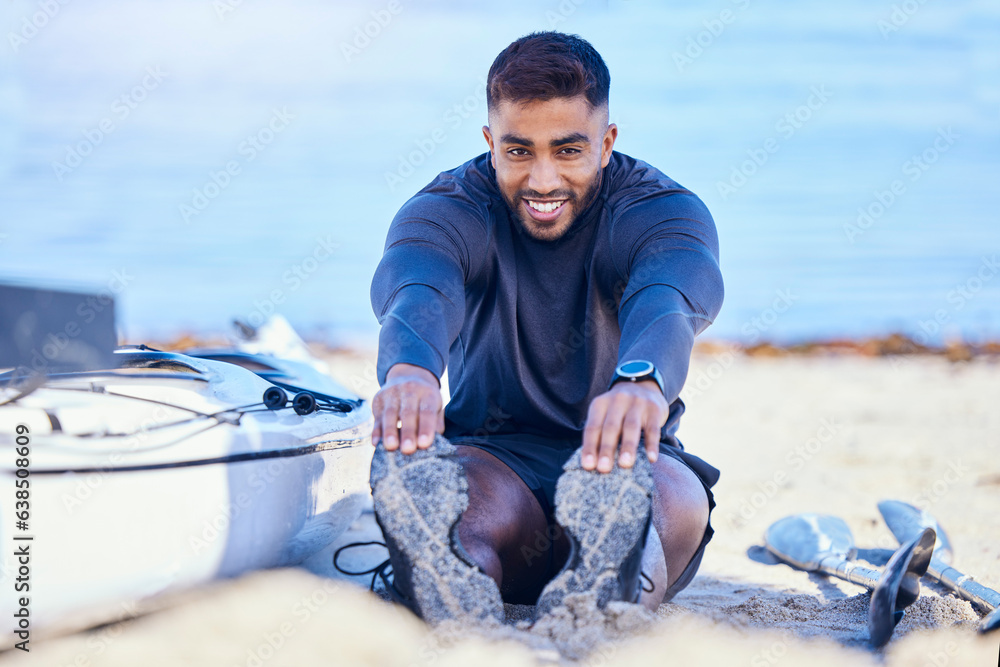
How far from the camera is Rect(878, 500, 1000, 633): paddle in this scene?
2.15m

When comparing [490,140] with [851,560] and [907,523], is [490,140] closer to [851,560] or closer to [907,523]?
[851,560]

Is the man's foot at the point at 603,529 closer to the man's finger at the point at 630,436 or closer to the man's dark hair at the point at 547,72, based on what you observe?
the man's finger at the point at 630,436

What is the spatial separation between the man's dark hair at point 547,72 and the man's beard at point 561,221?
241 mm

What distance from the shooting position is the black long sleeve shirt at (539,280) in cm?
210

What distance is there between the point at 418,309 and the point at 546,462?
2.08 feet

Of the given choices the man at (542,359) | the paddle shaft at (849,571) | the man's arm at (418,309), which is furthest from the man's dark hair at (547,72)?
the paddle shaft at (849,571)

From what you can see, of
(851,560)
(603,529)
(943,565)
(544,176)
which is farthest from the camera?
(851,560)

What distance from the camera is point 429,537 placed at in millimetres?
1729

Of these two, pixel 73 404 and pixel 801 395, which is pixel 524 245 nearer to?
pixel 73 404

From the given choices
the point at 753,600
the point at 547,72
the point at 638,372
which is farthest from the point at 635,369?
the point at 753,600

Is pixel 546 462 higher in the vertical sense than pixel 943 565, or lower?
higher

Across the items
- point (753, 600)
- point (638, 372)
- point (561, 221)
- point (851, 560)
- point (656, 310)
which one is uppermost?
point (561, 221)

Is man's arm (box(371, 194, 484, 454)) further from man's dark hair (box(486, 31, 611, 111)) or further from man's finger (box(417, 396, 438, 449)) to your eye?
man's dark hair (box(486, 31, 611, 111))

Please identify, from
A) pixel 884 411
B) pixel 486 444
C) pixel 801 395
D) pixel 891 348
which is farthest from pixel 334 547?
pixel 891 348
